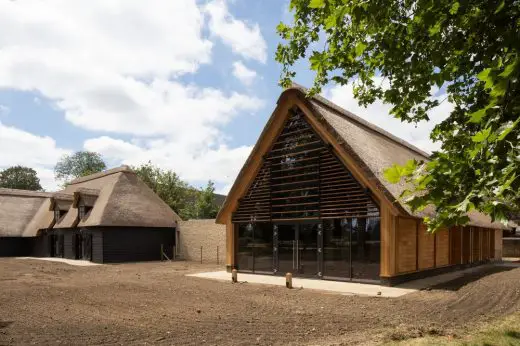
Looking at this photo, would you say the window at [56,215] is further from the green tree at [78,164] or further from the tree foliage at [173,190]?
the green tree at [78,164]

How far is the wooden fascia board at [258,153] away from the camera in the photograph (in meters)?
17.0

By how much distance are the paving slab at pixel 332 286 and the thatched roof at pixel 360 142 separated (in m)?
2.50

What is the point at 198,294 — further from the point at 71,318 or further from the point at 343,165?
the point at 343,165

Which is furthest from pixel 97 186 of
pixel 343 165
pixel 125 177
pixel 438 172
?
pixel 438 172

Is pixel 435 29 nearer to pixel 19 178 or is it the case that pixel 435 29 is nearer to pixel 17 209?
pixel 17 209

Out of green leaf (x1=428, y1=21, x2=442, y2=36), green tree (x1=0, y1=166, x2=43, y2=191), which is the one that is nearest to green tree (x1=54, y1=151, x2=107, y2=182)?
green tree (x1=0, y1=166, x2=43, y2=191)

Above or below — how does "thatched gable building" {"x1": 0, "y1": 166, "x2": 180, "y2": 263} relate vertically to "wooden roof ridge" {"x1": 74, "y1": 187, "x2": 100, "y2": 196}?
below

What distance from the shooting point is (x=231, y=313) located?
9.95 m

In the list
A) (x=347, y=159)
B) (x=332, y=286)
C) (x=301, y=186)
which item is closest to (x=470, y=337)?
(x=332, y=286)

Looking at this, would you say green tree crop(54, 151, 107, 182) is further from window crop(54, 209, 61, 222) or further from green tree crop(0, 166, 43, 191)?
window crop(54, 209, 61, 222)

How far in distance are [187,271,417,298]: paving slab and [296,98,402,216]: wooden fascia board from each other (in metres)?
2.45

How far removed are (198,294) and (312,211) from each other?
5.47 m

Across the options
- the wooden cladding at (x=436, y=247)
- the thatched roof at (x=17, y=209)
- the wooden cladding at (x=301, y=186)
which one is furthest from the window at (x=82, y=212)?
the wooden cladding at (x=436, y=247)

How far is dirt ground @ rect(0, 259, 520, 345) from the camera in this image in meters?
7.75
